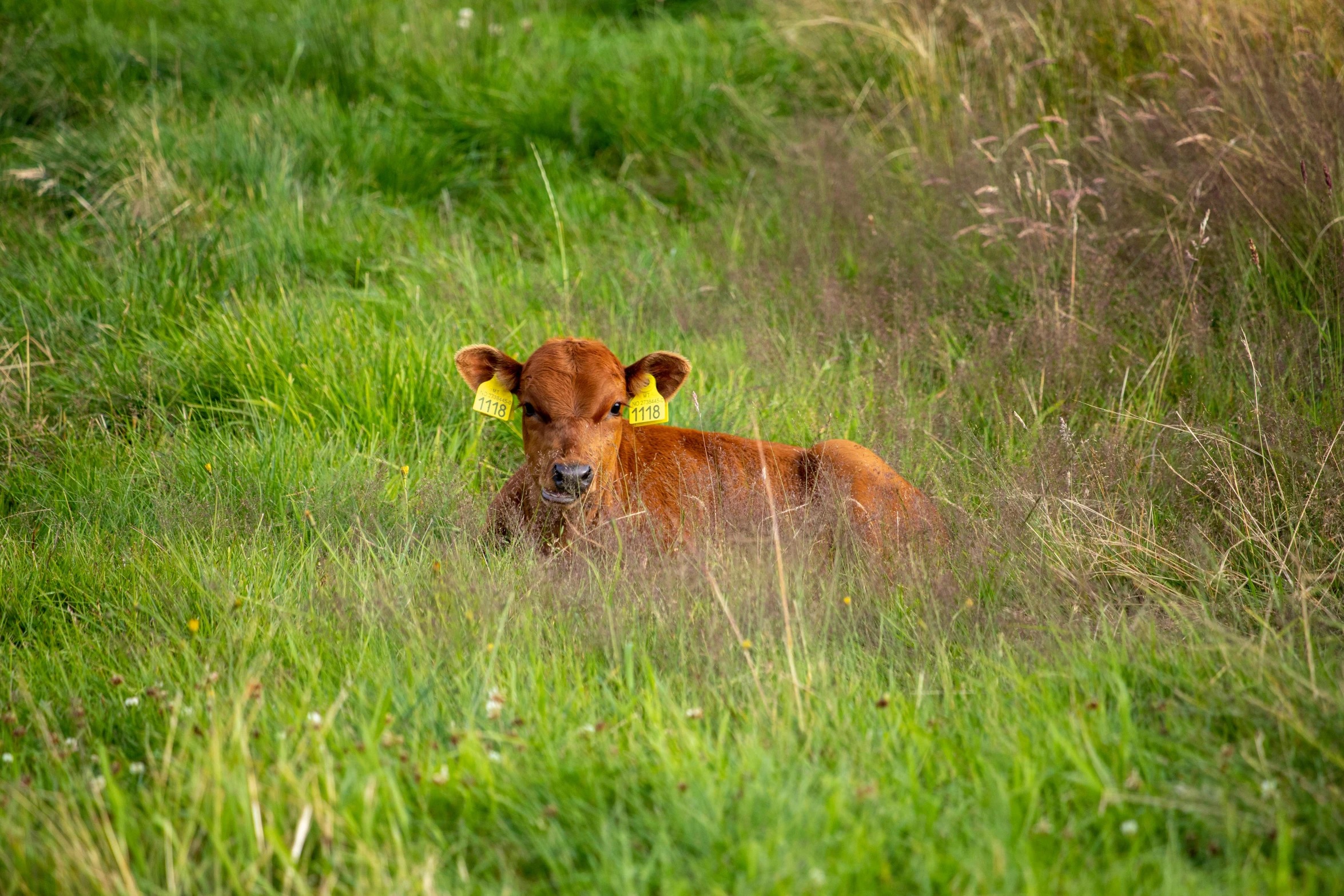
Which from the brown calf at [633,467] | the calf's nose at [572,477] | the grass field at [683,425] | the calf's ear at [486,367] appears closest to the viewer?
the grass field at [683,425]

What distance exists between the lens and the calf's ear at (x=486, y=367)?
480 centimetres

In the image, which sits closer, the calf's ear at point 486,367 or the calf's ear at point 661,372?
the calf's ear at point 486,367

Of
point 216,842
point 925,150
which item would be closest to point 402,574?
point 216,842

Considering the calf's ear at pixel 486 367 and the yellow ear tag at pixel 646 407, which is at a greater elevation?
the calf's ear at pixel 486 367

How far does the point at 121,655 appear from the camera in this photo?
3623mm

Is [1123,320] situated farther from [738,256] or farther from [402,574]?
[402,574]

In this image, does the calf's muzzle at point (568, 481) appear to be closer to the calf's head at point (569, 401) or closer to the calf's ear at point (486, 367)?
the calf's head at point (569, 401)

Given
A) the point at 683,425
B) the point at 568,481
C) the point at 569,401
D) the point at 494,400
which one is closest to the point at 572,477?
the point at 568,481

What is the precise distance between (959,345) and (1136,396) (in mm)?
995

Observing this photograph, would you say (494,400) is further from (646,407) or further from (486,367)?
(646,407)

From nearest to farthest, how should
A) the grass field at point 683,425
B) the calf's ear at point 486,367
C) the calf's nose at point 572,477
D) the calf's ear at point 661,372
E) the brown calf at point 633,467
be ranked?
the grass field at point 683,425 → the calf's nose at point 572,477 → the brown calf at point 633,467 → the calf's ear at point 486,367 → the calf's ear at point 661,372

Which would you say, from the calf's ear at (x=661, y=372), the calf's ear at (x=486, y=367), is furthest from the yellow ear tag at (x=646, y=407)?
the calf's ear at (x=486, y=367)

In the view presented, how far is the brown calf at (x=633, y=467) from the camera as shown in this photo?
454 centimetres

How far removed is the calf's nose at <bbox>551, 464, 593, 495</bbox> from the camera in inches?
175
